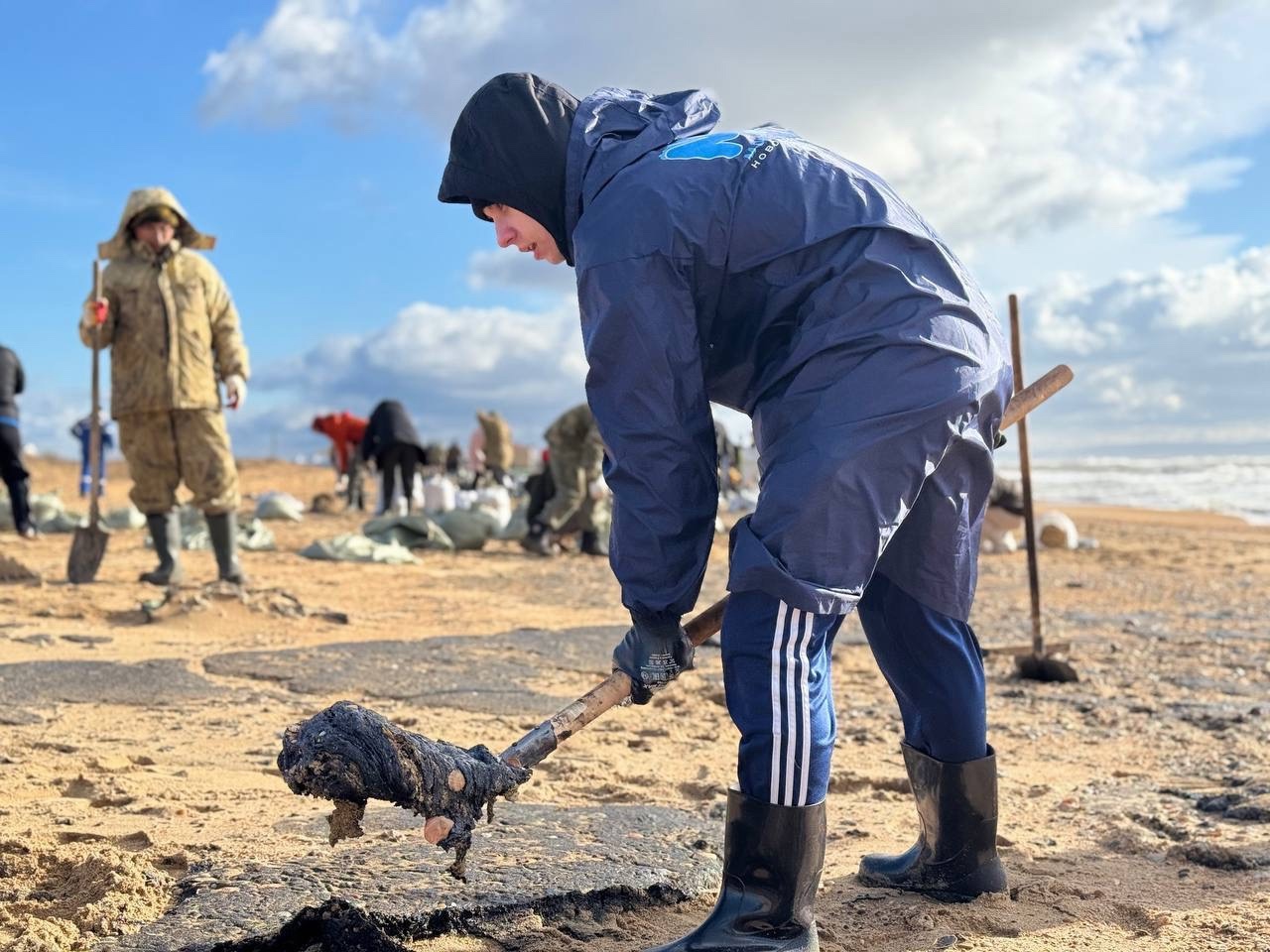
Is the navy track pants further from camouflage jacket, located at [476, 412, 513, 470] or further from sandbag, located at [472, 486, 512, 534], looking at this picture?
camouflage jacket, located at [476, 412, 513, 470]

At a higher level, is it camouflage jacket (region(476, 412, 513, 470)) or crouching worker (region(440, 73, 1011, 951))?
camouflage jacket (region(476, 412, 513, 470))

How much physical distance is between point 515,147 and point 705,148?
353 millimetres

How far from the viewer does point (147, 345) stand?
270 inches

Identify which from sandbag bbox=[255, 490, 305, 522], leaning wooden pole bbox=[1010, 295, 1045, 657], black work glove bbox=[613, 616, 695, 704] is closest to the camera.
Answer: black work glove bbox=[613, 616, 695, 704]

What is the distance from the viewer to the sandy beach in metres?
2.46

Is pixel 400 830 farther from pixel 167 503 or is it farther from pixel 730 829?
pixel 167 503

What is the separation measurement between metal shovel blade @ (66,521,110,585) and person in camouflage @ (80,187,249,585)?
2.42ft

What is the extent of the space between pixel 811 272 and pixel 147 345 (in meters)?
5.66

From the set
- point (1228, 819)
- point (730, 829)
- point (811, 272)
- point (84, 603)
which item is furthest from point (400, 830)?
point (84, 603)

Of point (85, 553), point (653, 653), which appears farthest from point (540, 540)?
point (653, 653)

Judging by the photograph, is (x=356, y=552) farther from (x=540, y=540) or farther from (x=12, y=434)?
(x=12, y=434)

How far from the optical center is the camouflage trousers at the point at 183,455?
22.7 feet

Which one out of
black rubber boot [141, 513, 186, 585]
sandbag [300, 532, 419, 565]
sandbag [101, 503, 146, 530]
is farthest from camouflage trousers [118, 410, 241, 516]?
sandbag [101, 503, 146, 530]

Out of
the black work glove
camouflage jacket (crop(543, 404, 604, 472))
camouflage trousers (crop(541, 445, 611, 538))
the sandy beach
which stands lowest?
the sandy beach
